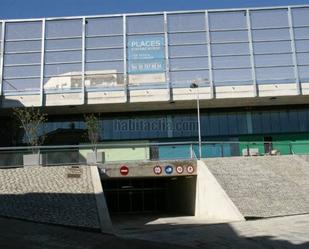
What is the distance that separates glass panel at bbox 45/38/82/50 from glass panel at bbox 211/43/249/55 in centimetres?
1187

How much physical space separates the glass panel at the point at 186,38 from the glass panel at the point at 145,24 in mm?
1243

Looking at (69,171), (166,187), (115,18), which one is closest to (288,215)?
(69,171)

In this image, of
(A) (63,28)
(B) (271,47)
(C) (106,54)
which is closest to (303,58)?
(B) (271,47)

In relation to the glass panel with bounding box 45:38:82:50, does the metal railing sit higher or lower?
lower

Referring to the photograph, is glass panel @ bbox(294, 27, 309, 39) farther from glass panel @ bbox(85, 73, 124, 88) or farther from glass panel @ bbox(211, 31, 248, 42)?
glass panel @ bbox(85, 73, 124, 88)

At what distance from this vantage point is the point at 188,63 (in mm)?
43281

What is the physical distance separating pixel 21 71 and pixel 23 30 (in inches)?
157

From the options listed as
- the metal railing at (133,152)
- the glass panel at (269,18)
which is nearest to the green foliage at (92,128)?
the metal railing at (133,152)

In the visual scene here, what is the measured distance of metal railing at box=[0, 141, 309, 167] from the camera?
2408cm

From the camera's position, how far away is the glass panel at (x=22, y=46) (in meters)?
43.6

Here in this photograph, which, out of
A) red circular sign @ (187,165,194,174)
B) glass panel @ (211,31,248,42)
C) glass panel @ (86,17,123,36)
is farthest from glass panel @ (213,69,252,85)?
red circular sign @ (187,165,194,174)

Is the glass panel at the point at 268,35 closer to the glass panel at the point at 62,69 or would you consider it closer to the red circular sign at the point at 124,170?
the glass panel at the point at 62,69

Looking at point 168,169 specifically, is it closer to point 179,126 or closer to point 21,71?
point 179,126

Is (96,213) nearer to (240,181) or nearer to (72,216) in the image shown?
(72,216)
